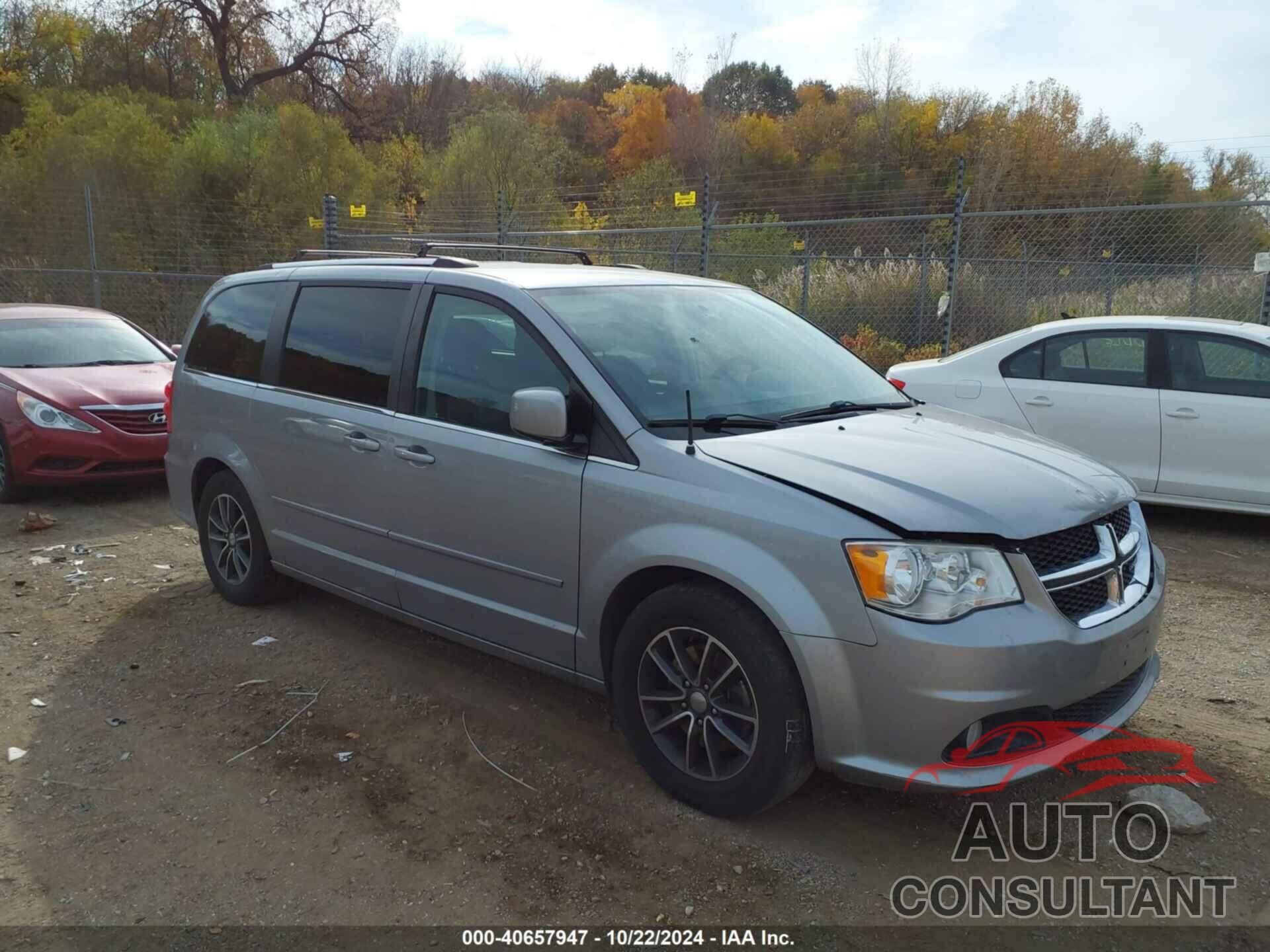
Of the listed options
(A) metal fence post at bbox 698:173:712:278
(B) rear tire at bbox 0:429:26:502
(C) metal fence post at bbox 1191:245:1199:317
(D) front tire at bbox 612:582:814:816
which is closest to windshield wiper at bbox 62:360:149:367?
(B) rear tire at bbox 0:429:26:502

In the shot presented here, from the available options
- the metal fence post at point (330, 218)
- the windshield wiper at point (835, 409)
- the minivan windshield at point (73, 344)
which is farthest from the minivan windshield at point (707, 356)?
the metal fence post at point (330, 218)

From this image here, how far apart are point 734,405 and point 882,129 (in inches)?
1589

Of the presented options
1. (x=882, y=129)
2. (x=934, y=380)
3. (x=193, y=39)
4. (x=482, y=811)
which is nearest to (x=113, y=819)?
(x=482, y=811)

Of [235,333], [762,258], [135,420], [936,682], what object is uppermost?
[762,258]

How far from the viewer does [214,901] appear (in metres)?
2.82

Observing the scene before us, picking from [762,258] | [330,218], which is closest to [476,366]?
[330,218]

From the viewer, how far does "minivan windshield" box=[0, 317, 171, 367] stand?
8.22 metres

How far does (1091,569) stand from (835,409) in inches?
44.8

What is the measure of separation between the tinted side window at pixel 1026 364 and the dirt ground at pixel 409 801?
2.58 metres

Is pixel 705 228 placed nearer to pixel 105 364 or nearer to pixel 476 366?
pixel 105 364

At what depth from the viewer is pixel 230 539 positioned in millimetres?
5234

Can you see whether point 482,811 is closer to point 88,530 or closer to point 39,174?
point 88,530

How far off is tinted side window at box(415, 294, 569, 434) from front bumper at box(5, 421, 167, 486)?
4315 mm

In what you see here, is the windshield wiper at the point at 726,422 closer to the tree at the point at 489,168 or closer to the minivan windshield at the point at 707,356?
the minivan windshield at the point at 707,356
